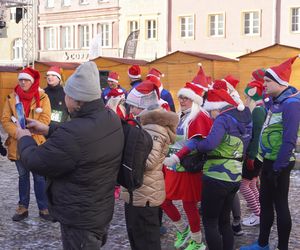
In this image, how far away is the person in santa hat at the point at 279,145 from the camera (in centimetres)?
457

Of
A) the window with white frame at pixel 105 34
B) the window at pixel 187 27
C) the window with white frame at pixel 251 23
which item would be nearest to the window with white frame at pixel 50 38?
the window with white frame at pixel 105 34

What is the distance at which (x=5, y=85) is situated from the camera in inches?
757

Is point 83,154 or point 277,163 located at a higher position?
point 83,154

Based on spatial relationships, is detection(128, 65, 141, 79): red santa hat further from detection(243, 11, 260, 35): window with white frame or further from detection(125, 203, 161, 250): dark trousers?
detection(243, 11, 260, 35): window with white frame

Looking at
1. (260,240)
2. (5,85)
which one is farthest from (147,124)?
(5,85)

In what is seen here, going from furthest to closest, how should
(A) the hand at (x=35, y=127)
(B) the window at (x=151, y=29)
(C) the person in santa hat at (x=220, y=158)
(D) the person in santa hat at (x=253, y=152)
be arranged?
(B) the window at (x=151, y=29), (D) the person in santa hat at (x=253, y=152), (C) the person in santa hat at (x=220, y=158), (A) the hand at (x=35, y=127)

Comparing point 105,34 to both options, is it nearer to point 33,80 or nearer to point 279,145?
point 33,80

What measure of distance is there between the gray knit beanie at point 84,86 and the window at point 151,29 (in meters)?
31.6

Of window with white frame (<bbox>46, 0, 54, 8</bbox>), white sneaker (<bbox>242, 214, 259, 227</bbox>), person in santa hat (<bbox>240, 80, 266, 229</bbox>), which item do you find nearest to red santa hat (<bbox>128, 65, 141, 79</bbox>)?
person in santa hat (<bbox>240, 80, 266, 229</bbox>)

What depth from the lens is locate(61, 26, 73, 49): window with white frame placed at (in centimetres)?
3969

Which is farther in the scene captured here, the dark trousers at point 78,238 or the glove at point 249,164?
the glove at point 249,164

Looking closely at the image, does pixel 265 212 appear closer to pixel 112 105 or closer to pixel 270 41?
pixel 112 105

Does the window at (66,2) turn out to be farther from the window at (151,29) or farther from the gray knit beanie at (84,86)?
the gray knit beanie at (84,86)

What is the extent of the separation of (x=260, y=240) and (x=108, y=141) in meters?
2.48
